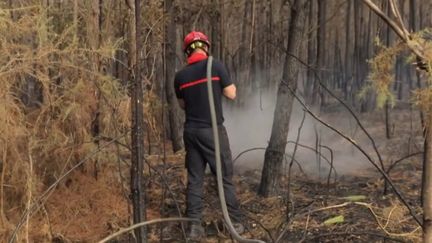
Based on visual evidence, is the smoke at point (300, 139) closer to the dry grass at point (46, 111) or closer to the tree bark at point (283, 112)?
the tree bark at point (283, 112)

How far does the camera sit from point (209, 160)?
467 cm

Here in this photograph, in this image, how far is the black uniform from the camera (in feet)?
15.1

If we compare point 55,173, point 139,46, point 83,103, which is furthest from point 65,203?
point 139,46

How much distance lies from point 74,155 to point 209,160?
3.80ft

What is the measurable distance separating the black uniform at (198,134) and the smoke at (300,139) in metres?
1.27

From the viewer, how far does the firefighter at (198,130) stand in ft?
15.1

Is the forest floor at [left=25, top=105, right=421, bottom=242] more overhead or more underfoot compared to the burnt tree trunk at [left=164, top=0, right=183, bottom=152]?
more underfoot

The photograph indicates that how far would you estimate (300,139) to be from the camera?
371 inches

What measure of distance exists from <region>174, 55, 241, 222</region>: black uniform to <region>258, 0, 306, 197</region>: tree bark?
1.25 metres

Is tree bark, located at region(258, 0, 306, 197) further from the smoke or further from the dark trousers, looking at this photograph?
the dark trousers

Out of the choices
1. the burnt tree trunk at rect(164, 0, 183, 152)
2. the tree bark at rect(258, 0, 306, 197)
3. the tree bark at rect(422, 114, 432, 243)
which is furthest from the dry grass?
the burnt tree trunk at rect(164, 0, 183, 152)

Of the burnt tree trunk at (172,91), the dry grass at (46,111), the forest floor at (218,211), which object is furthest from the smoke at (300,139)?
the dry grass at (46,111)

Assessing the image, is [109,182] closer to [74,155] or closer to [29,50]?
[74,155]

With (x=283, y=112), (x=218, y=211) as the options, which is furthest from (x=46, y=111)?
(x=283, y=112)
